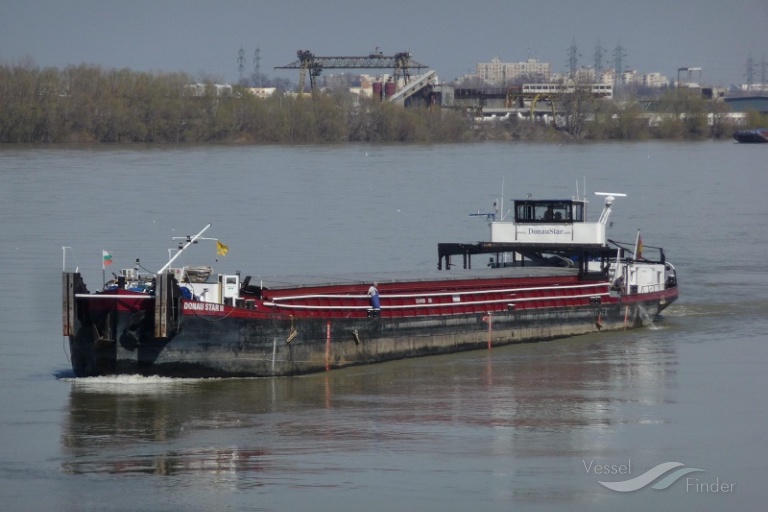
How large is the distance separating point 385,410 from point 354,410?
2.03 ft

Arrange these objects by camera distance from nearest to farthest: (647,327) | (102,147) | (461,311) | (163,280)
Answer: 1. (163,280)
2. (461,311)
3. (647,327)
4. (102,147)

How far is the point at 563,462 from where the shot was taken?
22594mm

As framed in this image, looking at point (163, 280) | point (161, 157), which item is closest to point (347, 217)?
point (163, 280)

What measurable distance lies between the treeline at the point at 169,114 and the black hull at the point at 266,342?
316 ft

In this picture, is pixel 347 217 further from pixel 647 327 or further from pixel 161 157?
pixel 161 157

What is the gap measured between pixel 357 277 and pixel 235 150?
92.7m

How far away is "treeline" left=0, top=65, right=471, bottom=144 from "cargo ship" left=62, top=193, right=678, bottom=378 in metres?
92.0

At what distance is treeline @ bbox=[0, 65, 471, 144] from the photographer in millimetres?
124125

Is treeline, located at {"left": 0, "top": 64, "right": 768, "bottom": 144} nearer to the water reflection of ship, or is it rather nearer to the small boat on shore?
the small boat on shore

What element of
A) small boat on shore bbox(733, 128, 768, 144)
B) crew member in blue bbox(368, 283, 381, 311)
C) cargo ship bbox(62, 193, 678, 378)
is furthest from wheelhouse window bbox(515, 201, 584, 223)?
small boat on shore bbox(733, 128, 768, 144)

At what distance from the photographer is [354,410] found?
2638 cm

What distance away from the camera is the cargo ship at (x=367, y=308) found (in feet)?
89.5

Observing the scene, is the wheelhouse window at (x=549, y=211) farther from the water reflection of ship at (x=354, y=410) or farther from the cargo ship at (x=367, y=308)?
the water reflection of ship at (x=354, y=410)

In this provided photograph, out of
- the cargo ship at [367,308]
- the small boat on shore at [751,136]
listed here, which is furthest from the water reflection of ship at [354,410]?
the small boat on shore at [751,136]
